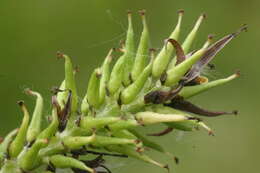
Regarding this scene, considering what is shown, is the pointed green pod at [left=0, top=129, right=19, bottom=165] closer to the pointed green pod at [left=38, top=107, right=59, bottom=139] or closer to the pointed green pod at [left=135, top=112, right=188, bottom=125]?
the pointed green pod at [left=38, top=107, right=59, bottom=139]

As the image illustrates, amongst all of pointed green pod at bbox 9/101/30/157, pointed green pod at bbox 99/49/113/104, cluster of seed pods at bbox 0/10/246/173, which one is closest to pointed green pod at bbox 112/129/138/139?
cluster of seed pods at bbox 0/10/246/173

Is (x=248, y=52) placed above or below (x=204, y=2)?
below

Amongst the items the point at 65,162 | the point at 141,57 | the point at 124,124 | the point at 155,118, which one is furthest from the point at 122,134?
the point at 141,57

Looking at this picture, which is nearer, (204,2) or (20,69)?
(20,69)

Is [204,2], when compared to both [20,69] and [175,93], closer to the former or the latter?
[20,69]

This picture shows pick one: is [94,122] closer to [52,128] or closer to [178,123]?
[52,128]

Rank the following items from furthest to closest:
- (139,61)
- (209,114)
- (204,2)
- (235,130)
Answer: (204,2), (235,130), (139,61), (209,114)

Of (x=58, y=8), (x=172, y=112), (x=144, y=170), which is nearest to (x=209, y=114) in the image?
(x=172, y=112)
